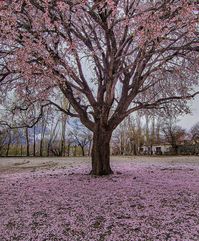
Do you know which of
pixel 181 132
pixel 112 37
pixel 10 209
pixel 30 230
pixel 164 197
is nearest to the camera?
pixel 30 230

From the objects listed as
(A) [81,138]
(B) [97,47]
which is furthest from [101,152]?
(A) [81,138]

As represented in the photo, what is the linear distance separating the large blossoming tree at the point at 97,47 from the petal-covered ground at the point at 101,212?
3.19m

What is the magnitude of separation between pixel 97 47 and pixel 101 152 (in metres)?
3.74

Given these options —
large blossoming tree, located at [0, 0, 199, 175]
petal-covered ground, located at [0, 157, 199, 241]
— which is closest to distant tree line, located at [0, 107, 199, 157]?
large blossoming tree, located at [0, 0, 199, 175]

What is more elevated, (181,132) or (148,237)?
(181,132)

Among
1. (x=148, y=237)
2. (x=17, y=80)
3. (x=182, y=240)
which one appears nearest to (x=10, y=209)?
(x=148, y=237)

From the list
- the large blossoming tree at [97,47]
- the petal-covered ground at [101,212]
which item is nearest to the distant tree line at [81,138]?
the large blossoming tree at [97,47]

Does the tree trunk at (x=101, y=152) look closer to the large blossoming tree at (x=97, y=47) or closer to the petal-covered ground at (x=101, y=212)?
the large blossoming tree at (x=97, y=47)

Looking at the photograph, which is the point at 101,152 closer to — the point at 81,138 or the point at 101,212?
the point at 101,212

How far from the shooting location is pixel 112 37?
977 cm

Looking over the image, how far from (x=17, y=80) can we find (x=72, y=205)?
7421 millimetres

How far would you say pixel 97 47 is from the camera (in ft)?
37.7

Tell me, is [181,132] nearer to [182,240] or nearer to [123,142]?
[123,142]

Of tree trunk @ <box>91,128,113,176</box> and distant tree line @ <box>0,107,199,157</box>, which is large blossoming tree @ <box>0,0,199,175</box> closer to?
tree trunk @ <box>91,128,113,176</box>
